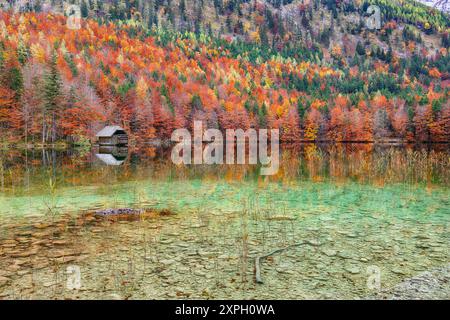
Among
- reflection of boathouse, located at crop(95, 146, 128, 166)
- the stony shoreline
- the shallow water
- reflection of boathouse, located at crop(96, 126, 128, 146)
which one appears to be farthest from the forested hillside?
the stony shoreline

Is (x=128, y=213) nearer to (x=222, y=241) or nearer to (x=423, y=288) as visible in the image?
(x=222, y=241)

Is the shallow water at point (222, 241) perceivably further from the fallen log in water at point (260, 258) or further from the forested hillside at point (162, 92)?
the forested hillside at point (162, 92)

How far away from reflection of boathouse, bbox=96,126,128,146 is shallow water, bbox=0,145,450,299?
→ 55703 millimetres

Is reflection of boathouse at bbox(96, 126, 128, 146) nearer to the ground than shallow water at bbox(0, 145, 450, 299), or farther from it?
farther from it

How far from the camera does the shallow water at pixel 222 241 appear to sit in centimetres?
721

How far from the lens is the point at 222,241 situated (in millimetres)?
10148

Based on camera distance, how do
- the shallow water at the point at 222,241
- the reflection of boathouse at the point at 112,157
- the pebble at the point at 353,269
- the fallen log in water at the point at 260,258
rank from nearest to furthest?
the shallow water at the point at 222,241 < the fallen log in water at the point at 260,258 < the pebble at the point at 353,269 < the reflection of boathouse at the point at 112,157

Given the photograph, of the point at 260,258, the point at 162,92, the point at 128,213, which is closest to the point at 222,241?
the point at 260,258

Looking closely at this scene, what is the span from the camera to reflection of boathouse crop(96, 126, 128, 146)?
242ft

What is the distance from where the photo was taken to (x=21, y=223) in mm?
11883

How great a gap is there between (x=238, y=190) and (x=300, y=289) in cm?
1228

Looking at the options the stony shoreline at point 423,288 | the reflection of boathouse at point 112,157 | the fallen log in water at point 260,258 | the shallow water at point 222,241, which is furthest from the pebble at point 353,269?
the reflection of boathouse at point 112,157

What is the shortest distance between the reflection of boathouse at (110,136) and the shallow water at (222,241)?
55703 mm

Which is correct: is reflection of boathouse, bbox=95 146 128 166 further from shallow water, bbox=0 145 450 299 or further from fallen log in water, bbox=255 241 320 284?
fallen log in water, bbox=255 241 320 284
